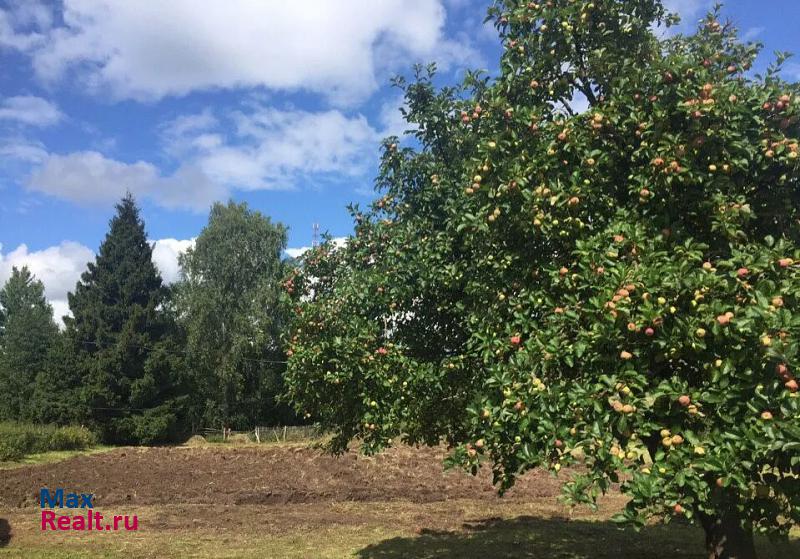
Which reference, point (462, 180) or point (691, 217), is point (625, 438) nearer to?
point (691, 217)

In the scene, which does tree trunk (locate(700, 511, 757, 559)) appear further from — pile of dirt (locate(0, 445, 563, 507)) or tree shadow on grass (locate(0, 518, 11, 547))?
tree shadow on grass (locate(0, 518, 11, 547))

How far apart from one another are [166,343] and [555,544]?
38.2 m

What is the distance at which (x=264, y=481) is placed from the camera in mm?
20875

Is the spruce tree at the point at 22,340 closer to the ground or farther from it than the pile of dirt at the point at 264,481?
farther from it

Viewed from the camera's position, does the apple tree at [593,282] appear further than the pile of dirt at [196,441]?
No

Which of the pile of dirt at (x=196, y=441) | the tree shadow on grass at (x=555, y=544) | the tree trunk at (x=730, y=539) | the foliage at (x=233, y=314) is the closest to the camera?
the tree trunk at (x=730, y=539)

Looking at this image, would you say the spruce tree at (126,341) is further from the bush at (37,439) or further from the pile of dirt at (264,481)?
the pile of dirt at (264,481)

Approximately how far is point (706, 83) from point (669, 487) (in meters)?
3.79

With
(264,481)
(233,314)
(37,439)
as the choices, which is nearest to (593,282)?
(264,481)

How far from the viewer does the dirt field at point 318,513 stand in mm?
11578

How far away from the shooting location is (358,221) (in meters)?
9.69

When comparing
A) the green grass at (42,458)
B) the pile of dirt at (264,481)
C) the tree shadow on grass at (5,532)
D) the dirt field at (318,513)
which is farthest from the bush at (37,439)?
the tree shadow on grass at (5,532)

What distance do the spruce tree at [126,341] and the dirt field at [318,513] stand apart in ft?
54.5

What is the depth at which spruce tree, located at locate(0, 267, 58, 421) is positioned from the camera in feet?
164
